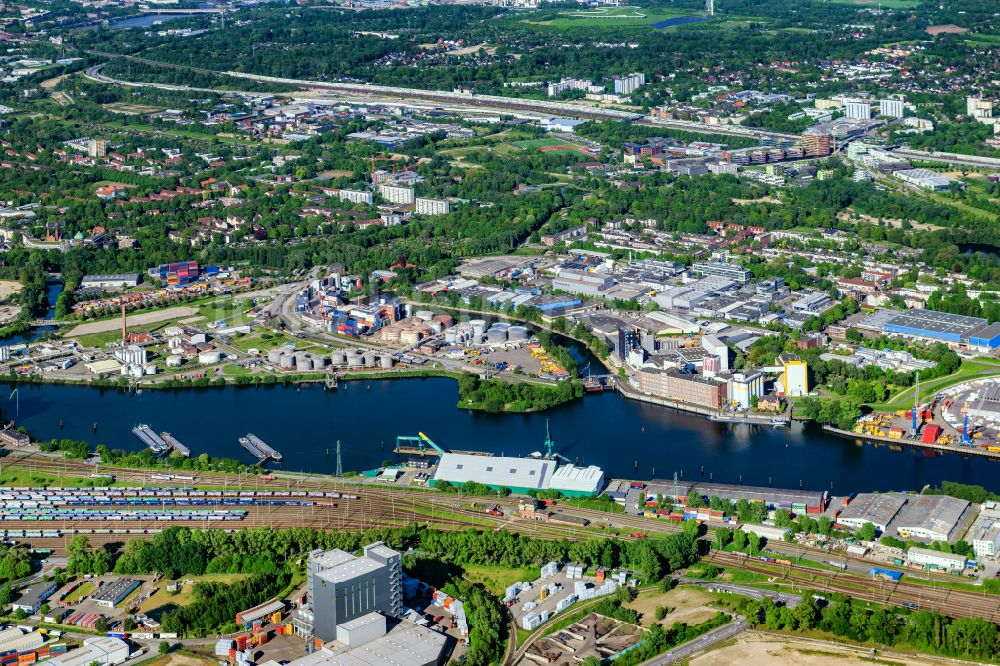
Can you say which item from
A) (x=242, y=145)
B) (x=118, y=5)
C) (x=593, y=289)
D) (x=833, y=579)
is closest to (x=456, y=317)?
(x=593, y=289)

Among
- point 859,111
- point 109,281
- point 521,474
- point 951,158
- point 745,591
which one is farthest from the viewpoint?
point 859,111

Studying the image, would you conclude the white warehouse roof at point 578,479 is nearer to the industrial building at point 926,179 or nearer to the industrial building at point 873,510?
the industrial building at point 873,510

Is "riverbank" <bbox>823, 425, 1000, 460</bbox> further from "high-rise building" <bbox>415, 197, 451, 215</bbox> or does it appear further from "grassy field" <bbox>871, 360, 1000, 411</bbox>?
"high-rise building" <bbox>415, 197, 451, 215</bbox>

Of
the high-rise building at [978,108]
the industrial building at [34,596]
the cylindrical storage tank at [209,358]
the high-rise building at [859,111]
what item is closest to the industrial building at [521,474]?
the industrial building at [34,596]

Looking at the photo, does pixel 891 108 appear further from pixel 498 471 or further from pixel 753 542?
pixel 753 542

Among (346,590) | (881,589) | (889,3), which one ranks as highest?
(889,3)

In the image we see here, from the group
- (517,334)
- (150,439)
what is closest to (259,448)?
(150,439)
